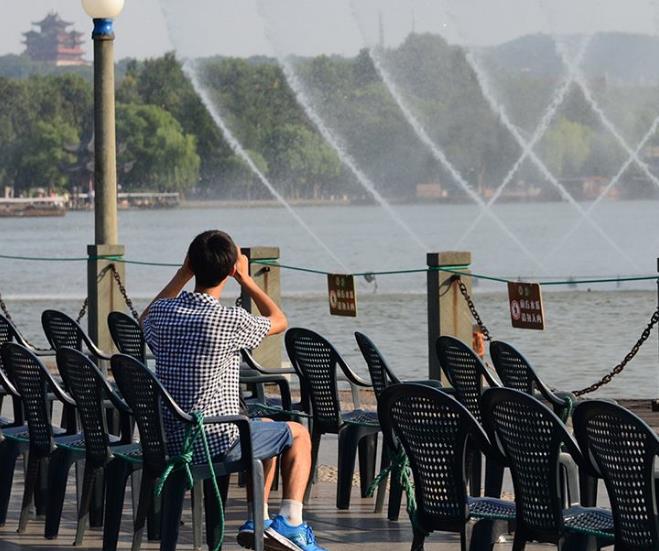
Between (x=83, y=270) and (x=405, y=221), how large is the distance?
101ft

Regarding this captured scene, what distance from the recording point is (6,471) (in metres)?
8.49

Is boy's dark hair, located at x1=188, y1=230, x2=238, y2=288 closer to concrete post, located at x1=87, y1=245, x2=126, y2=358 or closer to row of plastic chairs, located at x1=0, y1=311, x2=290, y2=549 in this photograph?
row of plastic chairs, located at x1=0, y1=311, x2=290, y2=549

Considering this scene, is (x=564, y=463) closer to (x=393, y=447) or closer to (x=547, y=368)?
(x=393, y=447)

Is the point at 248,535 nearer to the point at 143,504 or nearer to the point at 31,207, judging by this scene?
the point at 143,504

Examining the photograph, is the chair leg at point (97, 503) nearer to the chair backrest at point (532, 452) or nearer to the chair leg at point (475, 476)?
the chair leg at point (475, 476)

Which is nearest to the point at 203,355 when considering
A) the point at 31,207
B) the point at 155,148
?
the point at 155,148

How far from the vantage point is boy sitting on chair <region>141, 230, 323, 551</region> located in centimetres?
728

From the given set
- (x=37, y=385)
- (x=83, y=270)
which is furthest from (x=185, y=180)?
(x=37, y=385)

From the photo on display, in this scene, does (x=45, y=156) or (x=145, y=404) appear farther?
(x=45, y=156)

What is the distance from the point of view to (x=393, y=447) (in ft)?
25.4

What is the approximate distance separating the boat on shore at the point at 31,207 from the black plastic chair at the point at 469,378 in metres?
114

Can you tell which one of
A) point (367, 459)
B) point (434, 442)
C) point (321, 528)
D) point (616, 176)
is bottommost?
point (321, 528)

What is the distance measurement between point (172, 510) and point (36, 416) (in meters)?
1.22

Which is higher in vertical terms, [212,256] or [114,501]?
[212,256]
